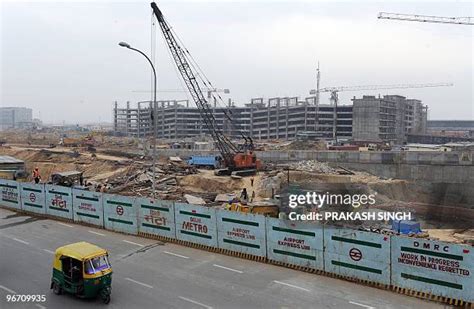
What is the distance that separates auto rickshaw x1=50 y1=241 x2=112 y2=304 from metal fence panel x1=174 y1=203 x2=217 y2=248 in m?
6.29

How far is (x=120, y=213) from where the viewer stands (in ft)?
73.2

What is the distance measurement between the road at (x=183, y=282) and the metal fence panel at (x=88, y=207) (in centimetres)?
283

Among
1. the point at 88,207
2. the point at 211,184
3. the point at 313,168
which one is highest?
the point at 88,207

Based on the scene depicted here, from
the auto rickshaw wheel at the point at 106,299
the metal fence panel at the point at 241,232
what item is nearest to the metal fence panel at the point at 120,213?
Result: the metal fence panel at the point at 241,232

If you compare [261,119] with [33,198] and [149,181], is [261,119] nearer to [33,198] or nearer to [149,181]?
[149,181]

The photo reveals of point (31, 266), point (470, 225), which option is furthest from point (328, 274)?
point (470, 225)

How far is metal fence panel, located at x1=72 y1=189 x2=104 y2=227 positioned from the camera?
23.3 m

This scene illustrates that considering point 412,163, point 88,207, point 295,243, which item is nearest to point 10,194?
point 88,207

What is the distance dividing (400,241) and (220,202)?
1828 centimetres

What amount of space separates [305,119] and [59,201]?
12550 cm

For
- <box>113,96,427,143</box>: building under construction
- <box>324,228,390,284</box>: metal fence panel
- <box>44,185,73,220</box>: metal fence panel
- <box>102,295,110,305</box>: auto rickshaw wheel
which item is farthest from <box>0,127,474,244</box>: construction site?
<box>113,96,427,143</box>: building under construction

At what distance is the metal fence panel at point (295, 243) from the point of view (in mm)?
16109

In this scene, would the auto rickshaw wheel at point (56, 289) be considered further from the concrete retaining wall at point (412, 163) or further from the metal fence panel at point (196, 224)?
the concrete retaining wall at point (412, 163)

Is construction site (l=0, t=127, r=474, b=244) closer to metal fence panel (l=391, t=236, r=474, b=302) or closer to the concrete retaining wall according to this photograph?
the concrete retaining wall
